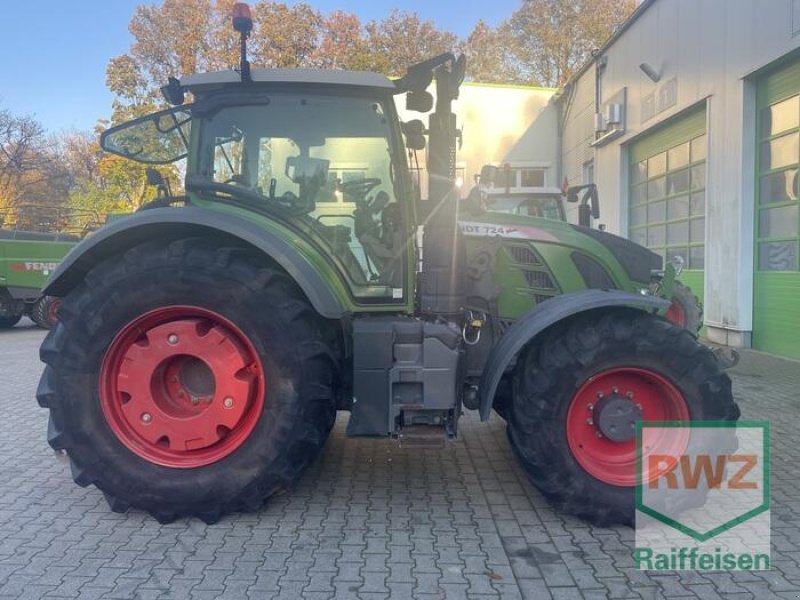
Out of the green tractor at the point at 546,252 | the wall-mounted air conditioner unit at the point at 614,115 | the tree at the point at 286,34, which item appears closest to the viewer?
the green tractor at the point at 546,252

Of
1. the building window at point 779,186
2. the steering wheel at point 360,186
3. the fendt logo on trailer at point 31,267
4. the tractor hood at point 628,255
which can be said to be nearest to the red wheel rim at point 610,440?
the tractor hood at point 628,255

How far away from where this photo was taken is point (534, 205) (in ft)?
27.7

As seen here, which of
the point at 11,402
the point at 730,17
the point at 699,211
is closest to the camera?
the point at 11,402

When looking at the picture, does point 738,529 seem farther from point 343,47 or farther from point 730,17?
point 343,47

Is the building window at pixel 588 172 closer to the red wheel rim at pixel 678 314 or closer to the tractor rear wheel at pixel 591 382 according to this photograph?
the red wheel rim at pixel 678 314

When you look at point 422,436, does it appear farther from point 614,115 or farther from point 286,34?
point 286,34

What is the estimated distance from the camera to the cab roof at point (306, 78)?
354 cm

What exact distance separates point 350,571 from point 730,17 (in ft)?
30.3

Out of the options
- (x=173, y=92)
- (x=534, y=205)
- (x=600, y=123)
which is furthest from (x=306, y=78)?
(x=600, y=123)

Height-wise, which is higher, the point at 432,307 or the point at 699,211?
the point at 699,211

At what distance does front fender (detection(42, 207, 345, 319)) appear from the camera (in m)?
3.32

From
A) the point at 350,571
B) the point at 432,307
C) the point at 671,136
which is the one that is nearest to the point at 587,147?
the point at 671,136

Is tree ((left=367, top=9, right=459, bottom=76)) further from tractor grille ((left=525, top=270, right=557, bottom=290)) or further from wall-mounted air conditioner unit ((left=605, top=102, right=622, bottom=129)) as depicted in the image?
tractor grille ((left=525, top=270, right=557, bottom=290))

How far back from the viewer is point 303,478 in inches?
163
